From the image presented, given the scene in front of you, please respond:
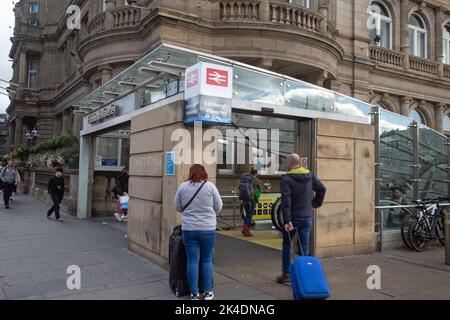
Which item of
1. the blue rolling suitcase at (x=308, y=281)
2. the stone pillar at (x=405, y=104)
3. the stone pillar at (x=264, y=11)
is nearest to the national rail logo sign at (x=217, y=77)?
the blue rolling suitcase at (x=308, y=281)

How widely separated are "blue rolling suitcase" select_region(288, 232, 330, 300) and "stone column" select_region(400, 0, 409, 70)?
60.2 ft

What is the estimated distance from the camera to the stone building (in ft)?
44.7

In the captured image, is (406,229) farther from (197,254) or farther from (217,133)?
(197,254)

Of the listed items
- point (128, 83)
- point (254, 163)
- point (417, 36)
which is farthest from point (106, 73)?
point (417, 36)

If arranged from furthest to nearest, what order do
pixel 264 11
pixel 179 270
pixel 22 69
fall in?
1. pixel 22 69
2. pixel 264 11
3. pixel 179 270

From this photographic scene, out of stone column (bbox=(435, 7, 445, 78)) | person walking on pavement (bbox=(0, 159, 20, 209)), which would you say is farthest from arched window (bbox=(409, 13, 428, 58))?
person walking on pavement (bbox=(0, 159, 20, 209))

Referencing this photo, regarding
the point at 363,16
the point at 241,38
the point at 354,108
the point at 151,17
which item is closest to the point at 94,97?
the point at 151,17

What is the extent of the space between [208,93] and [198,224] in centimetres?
203

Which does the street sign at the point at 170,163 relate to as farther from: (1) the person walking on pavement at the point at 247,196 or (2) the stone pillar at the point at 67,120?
(2) the stone pillar at the point at 67,120

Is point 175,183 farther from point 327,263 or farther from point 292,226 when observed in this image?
point 327,263

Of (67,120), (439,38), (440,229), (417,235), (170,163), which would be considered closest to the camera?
(170,163)

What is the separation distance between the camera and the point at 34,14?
36188mm

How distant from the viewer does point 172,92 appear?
716cm
